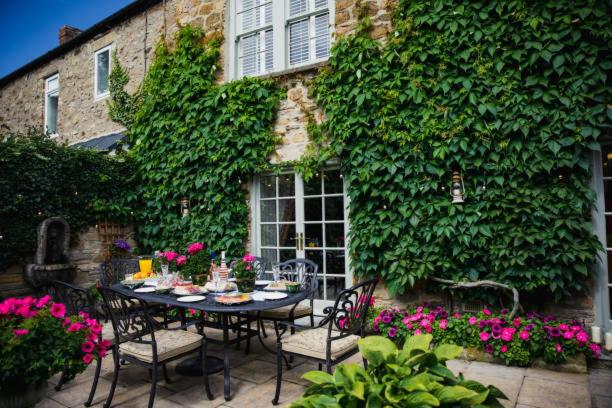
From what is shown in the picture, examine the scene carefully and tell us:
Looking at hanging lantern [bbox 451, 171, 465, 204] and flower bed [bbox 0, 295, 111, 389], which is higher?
hanging lantern [bbox 451, 171, 465, 204]

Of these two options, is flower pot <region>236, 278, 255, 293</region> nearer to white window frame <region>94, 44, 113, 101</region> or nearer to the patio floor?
the patio floor

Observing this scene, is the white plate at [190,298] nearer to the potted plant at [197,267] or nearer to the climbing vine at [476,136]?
the potted plant at [197,267]

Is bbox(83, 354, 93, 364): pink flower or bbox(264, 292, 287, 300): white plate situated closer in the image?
bbox(83, 354, 93, 364): pink flower

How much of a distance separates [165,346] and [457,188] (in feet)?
10.1

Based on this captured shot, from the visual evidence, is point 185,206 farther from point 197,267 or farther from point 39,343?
point 39,343

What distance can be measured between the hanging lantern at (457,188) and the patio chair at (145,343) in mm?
2779

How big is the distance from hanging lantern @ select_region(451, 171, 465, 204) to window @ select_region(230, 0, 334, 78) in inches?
95.4

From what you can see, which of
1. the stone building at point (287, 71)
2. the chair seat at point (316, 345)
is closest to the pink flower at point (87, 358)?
the chair seat at point (316, 345)

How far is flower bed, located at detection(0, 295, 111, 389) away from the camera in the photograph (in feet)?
5.87

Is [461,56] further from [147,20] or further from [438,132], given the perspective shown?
[147,20]

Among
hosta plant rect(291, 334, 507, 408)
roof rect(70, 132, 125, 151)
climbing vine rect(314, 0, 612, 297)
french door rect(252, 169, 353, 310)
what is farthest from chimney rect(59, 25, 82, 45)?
hosta plant rect(291, 334, 507, 408)

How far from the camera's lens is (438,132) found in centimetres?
398

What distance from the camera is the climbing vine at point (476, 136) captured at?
347cm

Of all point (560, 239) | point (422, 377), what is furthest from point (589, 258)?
point (422, 377)
